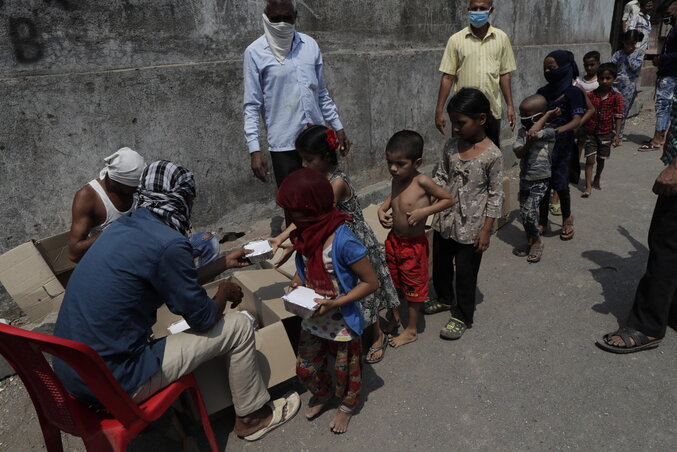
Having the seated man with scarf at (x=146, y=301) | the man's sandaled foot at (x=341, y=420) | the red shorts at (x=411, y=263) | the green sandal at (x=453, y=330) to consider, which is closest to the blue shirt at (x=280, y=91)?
the red shorts at (x=411, y=263)

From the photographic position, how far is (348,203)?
2695 mm

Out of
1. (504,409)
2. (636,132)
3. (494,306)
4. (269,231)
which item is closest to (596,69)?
(636,132)

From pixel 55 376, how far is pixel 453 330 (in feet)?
7.62

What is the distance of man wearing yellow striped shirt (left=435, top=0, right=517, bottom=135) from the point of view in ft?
13.3

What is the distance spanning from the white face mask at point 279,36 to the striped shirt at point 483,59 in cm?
175

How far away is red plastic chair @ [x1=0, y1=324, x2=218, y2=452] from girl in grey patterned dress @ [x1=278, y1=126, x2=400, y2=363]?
47.8 inches

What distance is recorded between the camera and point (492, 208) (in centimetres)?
276

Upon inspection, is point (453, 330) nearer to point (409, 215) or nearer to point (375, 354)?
point (375, 354)

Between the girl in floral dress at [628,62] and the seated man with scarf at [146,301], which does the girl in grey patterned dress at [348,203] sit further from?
the girl in floral dress at [628,62]

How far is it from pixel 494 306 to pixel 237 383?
6.81ft

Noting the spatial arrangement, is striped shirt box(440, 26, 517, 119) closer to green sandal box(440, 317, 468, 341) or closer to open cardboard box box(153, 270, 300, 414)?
green sandal box(440, 317, 468, 341)

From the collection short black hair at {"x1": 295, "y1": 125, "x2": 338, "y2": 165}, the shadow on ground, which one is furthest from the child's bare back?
the shadow on ground

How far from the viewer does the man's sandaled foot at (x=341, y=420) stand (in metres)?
2.36

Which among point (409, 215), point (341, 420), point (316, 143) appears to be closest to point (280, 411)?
point (341, 420)
